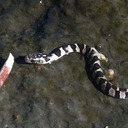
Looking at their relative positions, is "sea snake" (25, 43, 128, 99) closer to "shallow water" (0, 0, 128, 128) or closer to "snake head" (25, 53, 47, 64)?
"snake head" (25, 53, 47, 64)

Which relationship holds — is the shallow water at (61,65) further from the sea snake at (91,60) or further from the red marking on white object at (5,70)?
the red marking on white object at (5,70)

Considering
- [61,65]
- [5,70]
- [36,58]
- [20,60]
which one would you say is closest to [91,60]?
[61,65]

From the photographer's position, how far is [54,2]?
11.7m

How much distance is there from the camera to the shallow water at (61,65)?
8.05 m

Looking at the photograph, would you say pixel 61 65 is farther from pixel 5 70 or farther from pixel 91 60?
pixel 5 70

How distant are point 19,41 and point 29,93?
2.42 meters

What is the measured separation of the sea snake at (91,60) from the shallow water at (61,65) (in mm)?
173

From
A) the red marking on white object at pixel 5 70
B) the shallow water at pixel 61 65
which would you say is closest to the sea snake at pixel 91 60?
the shallow water at pixel 61 65

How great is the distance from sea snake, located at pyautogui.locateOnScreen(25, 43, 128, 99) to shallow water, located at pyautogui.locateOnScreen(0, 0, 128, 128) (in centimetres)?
17

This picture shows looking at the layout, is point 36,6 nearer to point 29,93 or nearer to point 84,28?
point 84,28

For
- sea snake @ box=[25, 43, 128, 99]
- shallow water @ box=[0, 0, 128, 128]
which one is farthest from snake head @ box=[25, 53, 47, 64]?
shallow water @ box=[0, 0, 128, 128]

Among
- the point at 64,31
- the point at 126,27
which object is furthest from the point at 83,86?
the point at 126,27

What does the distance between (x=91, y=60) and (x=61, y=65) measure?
1.11 meters

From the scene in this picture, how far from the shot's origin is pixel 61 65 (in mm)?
9555
